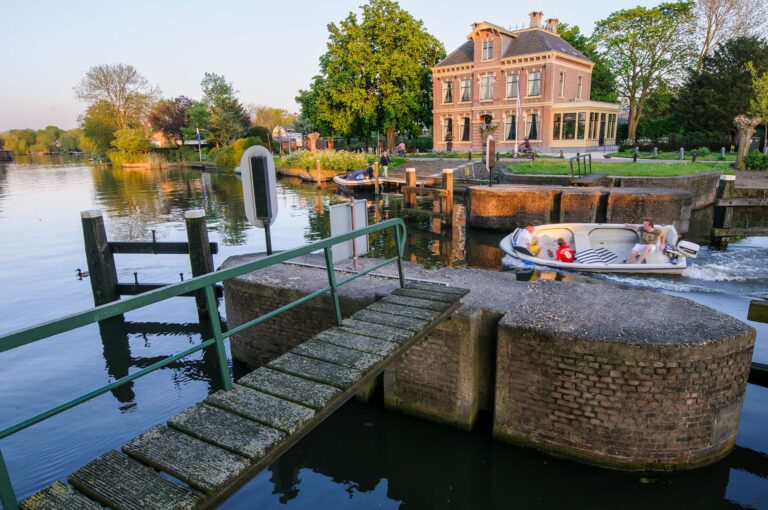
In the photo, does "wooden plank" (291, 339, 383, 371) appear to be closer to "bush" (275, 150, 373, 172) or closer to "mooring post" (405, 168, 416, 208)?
"mooring post" (405, 168, 416, 208)

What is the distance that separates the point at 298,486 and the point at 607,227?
37.7ft

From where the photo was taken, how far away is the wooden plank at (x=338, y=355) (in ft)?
13.2

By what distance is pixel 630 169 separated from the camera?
998 inches

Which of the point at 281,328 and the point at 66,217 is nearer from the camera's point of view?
the point at 281,328

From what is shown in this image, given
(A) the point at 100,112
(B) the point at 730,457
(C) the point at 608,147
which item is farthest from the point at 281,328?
(A) the point at 100,112

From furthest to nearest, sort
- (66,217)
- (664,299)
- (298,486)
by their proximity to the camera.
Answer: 1. (66,217)
2. (664,299)
3. (298,486)

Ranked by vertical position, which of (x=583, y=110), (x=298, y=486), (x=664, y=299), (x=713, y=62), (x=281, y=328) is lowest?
(x=298, y=486)

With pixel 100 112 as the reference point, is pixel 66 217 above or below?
below

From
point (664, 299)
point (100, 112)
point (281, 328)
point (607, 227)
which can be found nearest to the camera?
point (664, 299)

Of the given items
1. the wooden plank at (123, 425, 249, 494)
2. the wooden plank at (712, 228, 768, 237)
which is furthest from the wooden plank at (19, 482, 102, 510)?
the wooden plank at (712, 228, 768, 237)

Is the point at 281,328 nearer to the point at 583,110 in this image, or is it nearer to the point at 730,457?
the point at 730,457

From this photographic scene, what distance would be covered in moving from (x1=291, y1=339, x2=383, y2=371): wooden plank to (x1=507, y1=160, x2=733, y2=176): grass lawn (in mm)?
24062

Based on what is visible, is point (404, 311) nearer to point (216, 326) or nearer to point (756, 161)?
point (216, 326)

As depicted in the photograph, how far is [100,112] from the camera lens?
257 feet
